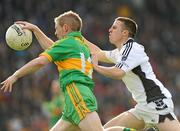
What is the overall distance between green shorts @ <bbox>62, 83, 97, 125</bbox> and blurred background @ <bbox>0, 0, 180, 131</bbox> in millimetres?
6781

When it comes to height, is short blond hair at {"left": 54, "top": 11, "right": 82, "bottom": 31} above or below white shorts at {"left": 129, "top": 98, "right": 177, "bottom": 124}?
above

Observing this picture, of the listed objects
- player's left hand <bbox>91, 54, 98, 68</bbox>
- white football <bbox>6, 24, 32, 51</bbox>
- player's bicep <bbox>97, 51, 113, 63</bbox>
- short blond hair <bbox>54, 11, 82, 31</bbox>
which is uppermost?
short blond hair <bbox>54, 11, 82, 31</bbox>

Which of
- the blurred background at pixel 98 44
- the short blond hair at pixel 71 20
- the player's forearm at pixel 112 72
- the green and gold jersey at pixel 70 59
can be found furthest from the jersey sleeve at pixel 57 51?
the blurred background at pixel 98 44

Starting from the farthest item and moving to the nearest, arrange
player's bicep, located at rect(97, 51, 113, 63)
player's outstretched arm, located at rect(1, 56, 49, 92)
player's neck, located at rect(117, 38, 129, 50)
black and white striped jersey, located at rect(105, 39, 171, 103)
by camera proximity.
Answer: player's bicep, located at rect(97, 51, 113, 63), player's neck, located at rect(117, 38, 129, 50), black and white striped jersey, located at rect(105, 39, 171, 103), player's outstretched arm, located at rect(1, 56, 49, 92)

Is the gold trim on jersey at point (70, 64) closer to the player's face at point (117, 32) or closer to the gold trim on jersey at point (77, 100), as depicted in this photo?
the gold trim on jersey at point (77, 100)

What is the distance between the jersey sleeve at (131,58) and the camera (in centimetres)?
964

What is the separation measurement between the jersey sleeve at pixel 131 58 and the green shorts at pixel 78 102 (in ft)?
1.93

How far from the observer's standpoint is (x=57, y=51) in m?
9.23

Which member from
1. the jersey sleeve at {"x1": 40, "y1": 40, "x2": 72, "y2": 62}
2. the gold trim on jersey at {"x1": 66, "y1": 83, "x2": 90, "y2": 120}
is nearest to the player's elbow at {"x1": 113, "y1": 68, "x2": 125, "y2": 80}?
the gold trim on jersey at {"x1": 66, "y1": 83, "x2": 90, "y2": 120}

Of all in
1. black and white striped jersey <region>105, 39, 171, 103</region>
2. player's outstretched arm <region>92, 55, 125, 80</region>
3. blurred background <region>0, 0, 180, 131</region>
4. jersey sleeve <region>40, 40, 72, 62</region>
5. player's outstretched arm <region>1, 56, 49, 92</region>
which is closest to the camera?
player's outstretched arm <region>1, 56, 49, 92</region>

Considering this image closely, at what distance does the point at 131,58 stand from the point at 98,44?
32.5 ft

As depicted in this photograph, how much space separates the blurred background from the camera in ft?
56.2

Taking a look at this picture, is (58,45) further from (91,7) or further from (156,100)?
(91,7)

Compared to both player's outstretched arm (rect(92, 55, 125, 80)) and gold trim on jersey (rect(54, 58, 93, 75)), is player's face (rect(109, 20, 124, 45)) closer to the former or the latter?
player's outstretched arm (rect(92, 55, 125, 80))
